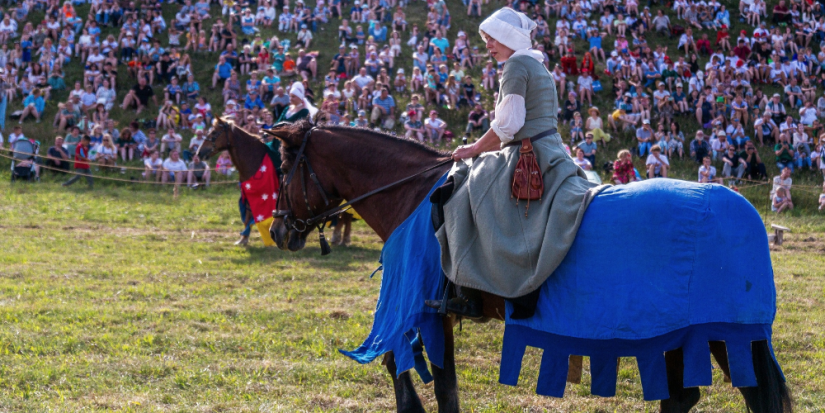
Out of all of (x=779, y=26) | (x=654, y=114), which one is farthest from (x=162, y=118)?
(x=779, y=26)

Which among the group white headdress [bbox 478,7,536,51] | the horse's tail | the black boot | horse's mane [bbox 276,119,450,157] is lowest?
the horse's tail

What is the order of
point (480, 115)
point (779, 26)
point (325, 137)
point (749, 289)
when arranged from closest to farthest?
1. point (749, 289)
2. point (325, 137)
3. point (480, 115)
4. point (779, 26)

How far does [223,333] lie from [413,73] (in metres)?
14.9

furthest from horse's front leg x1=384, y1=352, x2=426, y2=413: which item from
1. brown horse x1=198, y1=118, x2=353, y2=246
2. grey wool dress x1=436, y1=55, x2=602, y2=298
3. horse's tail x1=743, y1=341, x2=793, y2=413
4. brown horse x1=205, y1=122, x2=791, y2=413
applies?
brown horse x1=198, y1=118, x2=353, y2=246

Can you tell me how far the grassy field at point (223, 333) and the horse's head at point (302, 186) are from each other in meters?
1.23

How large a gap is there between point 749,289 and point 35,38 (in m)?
24.4

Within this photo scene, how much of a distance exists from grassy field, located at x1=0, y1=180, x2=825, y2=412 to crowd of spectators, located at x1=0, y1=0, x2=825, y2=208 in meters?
4.97

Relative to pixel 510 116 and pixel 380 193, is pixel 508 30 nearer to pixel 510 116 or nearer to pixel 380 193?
pixel 510 116

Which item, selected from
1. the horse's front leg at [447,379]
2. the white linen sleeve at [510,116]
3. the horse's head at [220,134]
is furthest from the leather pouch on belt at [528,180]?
the horse's head at [220,134]

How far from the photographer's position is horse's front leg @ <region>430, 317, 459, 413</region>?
14.4 ft

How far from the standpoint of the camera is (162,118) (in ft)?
64.0

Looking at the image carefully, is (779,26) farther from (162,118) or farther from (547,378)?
(547,378)

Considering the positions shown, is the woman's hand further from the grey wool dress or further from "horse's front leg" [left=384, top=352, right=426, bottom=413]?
"horse's front leg" [left=384, top=352, right=426, bottom=413]

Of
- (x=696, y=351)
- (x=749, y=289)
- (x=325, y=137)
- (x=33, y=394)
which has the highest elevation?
(x=325, y=137)
